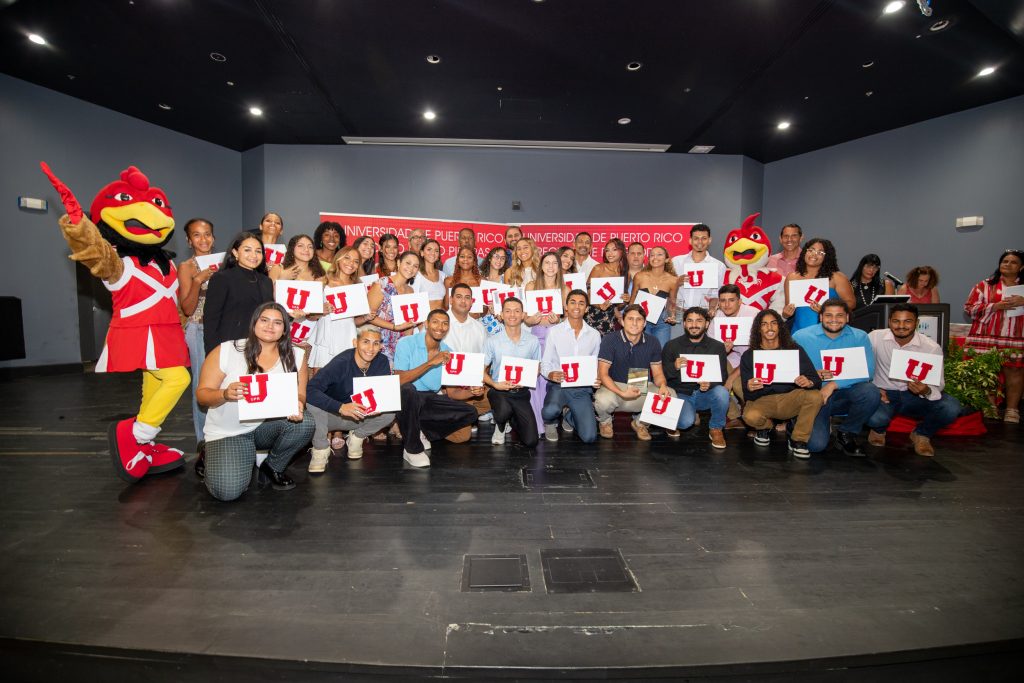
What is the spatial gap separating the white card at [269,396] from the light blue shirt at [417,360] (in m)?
1.11

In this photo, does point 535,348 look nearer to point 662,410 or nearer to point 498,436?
point 498,436

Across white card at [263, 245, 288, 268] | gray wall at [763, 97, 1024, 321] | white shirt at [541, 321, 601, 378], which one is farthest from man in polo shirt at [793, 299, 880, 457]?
gray wall at [763, 97, 1024, 321]

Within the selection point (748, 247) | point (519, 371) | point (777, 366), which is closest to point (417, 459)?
point (519, 371)

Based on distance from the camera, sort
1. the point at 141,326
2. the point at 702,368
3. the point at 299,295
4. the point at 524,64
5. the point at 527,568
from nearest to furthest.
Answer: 1. the point at 527,568
2. the point at 141,326
3. the point at 299,295
4. the point at 702,368
5. the point at 524,64

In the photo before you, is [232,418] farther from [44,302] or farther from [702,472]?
[44,302]

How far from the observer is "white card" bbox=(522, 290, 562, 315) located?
13.8 feet

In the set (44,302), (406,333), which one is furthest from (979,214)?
(44,302)

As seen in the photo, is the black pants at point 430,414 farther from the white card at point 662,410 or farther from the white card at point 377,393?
the white card at point 662,410

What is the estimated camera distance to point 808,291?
4117 mm

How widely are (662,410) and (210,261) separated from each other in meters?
3.49

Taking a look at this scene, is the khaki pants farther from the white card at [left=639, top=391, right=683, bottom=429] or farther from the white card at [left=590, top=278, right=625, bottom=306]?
the white card at [left=590, top=278, right=625, bottom=306]

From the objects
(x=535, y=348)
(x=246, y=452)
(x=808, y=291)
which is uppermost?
(x=808, y=291)

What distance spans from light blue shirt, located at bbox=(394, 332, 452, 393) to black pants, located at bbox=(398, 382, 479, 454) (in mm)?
66

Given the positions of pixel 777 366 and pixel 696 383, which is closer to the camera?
pixel 777 366
